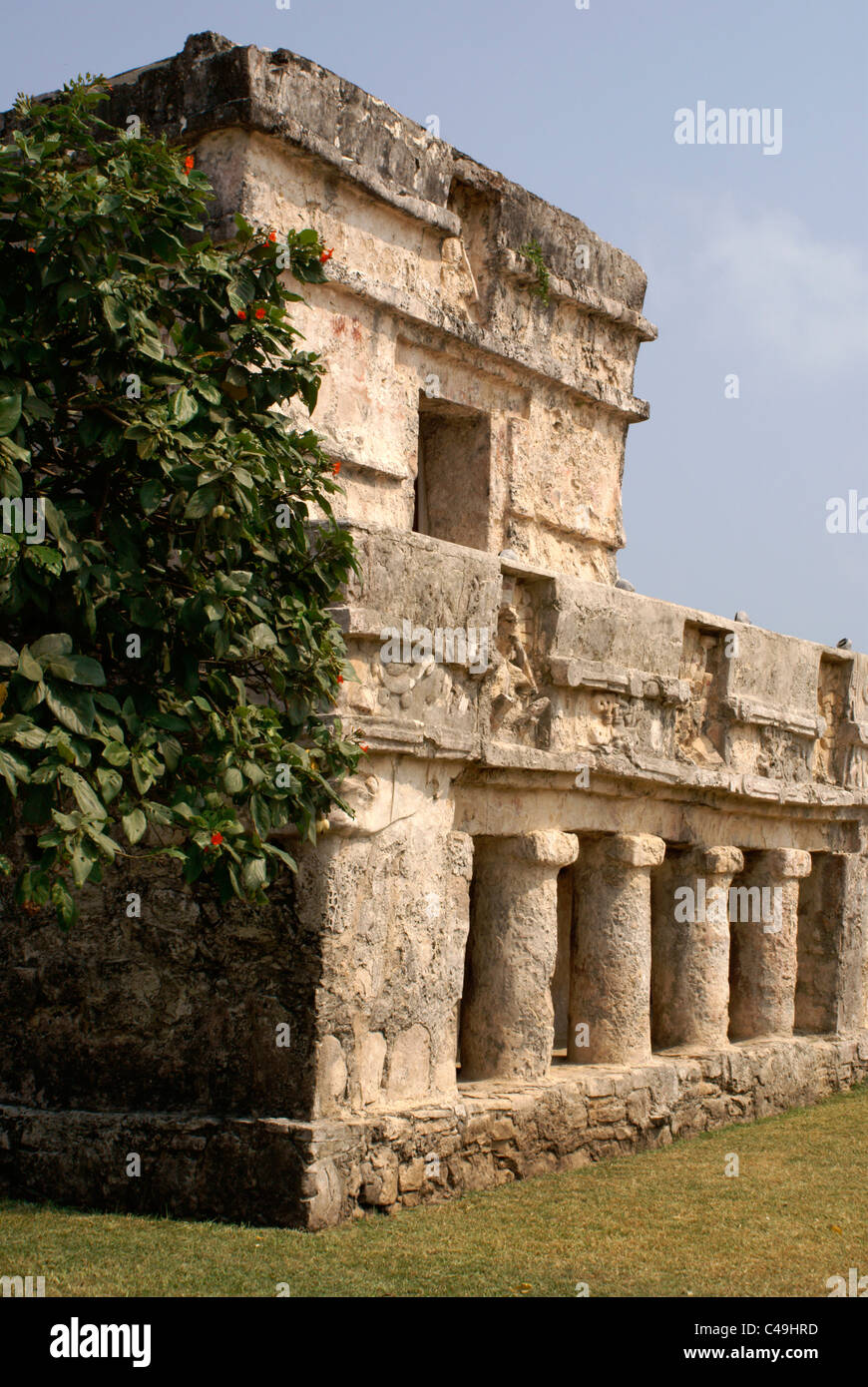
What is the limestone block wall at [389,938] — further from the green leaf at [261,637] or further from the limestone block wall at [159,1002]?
the green leaf at [261,637]

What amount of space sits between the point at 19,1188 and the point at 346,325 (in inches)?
192

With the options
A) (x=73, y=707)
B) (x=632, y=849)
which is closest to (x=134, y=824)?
(x=73, y=707)

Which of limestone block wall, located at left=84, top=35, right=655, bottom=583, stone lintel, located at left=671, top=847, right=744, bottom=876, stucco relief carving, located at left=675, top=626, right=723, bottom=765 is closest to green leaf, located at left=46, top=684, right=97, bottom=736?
limestone block wall, located at left=84, top=35, right=655, bottom=583

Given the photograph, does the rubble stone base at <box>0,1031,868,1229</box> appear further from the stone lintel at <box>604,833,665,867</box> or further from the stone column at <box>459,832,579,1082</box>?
the stone lintel at <box>604,833,665,867</box>

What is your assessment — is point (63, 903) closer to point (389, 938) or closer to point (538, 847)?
point (389, 938)

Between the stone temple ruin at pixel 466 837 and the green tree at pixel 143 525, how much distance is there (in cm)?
84

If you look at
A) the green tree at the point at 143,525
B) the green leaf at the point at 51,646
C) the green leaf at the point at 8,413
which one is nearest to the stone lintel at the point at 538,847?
the green tree at the point at 143,525

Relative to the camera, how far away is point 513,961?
7.54 m

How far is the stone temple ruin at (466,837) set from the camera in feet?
20.9

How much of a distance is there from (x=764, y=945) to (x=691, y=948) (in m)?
0.87

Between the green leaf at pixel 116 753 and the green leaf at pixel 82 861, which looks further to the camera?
the green leaf at pixel 116 753

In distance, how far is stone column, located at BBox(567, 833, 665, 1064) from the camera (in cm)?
828
